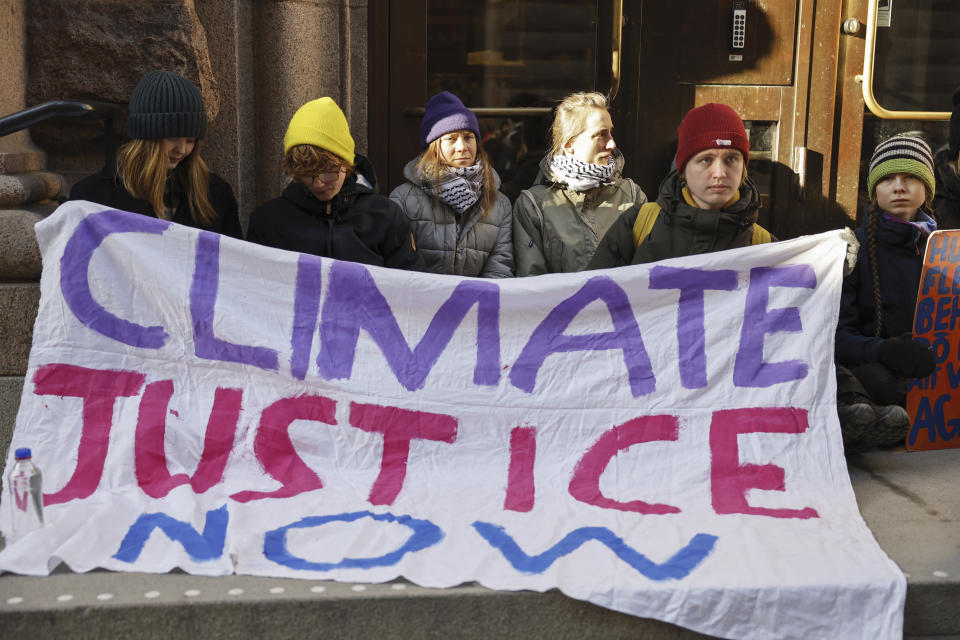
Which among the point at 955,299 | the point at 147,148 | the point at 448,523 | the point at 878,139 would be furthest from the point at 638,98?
the point at 448,523

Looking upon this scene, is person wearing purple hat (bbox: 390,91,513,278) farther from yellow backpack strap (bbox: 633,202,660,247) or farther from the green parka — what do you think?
yellow backpack strap (bbox: 633,202,660,247)

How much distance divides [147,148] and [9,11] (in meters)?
0.95

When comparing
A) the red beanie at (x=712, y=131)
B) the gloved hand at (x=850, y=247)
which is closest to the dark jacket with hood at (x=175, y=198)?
the red beanie at (x=712, y=131)

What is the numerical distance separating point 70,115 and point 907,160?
3.29m

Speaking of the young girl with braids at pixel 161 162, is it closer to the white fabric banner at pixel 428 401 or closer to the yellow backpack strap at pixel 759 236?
the white fabric banner at pixel 428 401

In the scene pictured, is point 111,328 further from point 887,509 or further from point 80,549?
point 887,509

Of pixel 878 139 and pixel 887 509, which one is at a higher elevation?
pixel 878 139

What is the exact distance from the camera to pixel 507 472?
391 centimetres

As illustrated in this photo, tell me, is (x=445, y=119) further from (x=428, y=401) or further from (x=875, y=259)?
(x=875, y=259)

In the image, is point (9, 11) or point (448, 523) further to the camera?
point (9, 11)

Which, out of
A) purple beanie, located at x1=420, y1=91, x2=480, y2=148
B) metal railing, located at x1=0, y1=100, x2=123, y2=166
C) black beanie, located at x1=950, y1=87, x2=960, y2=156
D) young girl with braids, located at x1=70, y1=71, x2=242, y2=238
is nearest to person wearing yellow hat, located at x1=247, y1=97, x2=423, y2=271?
young girl with braids, located at x1=70, y1=71, x2=242, y2=238

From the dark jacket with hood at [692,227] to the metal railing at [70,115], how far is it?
2075 millimetres

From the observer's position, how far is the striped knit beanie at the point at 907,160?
15.1ft

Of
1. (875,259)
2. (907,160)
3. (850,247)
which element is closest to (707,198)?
(850,247)
